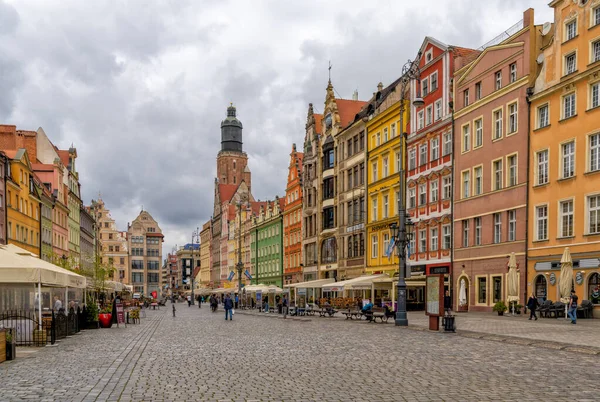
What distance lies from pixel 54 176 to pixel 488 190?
44853 millimetres

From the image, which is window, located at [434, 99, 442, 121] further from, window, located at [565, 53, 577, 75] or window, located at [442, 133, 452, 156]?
window, located at [565, 53, 577, 75]

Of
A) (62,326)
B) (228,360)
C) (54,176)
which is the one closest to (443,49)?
(62,326)

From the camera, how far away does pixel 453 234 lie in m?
44.7

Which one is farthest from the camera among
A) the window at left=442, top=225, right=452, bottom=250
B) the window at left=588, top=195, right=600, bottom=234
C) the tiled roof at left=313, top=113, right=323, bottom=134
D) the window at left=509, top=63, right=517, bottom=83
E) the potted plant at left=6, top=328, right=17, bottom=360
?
the tiled roof at left=313, top=113, right=323, bottom=134

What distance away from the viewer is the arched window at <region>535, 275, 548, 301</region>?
3534 cm

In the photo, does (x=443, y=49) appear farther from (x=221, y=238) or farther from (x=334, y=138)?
(x=221, y=238)

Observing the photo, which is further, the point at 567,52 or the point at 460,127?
the point at 460,127

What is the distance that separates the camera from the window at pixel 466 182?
141 feet

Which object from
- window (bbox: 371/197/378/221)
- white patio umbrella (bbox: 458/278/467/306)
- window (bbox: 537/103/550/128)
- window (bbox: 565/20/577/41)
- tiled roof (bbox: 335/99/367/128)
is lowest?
white patio umbrella (bbox: 458/278/467/306)

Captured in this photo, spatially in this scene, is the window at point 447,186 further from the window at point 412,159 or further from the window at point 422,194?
the window at point 412,159

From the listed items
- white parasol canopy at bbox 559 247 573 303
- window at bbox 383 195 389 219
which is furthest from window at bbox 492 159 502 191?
window at bbox 383 195 389 219

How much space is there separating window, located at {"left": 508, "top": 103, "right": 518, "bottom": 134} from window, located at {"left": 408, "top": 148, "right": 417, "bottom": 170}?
1217 centimetres

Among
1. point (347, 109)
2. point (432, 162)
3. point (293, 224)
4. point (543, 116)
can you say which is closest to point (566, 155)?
point (543, 116)

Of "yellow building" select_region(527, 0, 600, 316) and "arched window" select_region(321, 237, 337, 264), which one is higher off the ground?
"yellow building" select_region(527, 0, 600, 316)
